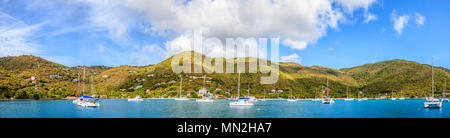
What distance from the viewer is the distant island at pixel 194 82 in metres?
103

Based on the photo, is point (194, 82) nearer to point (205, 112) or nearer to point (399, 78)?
point (205, 112)

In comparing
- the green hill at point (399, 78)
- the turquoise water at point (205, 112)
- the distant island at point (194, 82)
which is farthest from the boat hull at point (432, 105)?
the green hill at point (399, 78)

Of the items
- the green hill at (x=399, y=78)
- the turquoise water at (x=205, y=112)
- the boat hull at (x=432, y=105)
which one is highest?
the green hill at (x=399, y=78)

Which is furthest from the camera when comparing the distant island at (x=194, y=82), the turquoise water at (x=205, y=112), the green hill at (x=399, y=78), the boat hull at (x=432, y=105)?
the green hill at (x=399, y=78)

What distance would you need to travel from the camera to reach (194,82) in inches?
5384

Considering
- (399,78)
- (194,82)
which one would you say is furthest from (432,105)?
(399,78)

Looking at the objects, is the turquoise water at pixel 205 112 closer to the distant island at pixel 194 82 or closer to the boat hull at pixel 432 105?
the boat hull at pixel 432 105

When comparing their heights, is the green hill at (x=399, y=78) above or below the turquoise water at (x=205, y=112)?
above

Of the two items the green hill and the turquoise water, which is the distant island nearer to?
the green hill

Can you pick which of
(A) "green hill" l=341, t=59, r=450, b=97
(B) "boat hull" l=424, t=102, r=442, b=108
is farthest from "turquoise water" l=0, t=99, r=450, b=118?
(A) "green hill" l=341, t=59, r=450, b=97

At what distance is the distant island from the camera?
338ft

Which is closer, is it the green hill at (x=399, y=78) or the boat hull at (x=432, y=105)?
the boat hull at (x=432, y=105)
